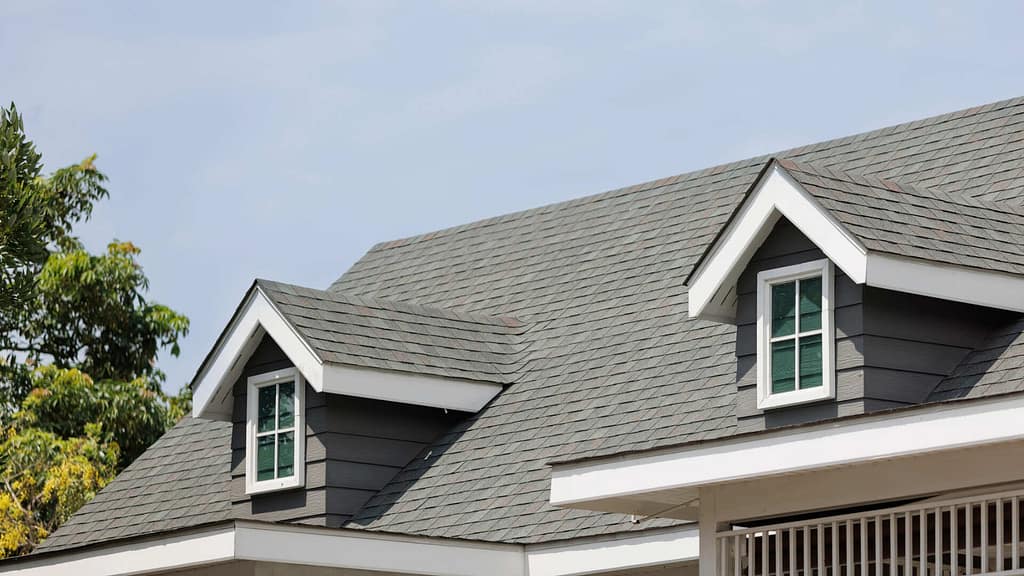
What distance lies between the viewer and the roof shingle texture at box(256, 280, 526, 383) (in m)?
16.0

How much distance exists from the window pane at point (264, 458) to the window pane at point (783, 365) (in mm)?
5217

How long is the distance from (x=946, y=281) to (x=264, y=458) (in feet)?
21.4

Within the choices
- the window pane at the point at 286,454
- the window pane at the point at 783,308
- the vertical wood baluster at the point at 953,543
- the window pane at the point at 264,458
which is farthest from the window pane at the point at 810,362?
the window pane at the point at 264,458

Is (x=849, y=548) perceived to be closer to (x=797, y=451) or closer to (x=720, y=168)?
(x=797, y=451)

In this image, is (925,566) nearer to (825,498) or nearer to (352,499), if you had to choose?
(825,498)

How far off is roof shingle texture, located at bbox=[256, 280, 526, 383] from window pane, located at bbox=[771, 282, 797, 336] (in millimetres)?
4224

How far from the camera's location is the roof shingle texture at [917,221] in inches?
483

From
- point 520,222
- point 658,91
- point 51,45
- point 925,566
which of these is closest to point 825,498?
point 925,566

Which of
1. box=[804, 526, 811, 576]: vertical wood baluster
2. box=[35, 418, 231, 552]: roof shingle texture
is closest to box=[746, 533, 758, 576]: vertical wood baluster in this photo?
box=[804, 526, 811, 576]: vertical wood baluster

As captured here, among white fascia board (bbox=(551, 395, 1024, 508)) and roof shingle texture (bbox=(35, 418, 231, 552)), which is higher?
roof shingle texture (bbox=(35, 418, 231, 552))

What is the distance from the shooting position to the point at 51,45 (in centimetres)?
5575

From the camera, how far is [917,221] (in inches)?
500

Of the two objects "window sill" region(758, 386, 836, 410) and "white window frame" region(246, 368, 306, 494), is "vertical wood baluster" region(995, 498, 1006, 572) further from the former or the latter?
"white window frame" region(246, 368, 306, 494)

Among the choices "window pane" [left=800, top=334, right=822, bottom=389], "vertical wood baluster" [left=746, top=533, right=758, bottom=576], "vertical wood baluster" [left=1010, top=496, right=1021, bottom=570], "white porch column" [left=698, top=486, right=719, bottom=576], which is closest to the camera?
"vertical wood baluster" [left=1010, top=496, right=1021, bottom=570]
